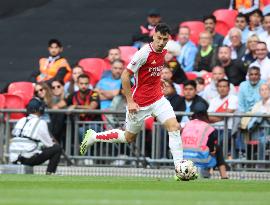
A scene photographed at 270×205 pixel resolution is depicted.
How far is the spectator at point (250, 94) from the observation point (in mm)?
22359

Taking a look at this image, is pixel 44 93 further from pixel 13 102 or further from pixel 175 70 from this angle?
pixel 175 70

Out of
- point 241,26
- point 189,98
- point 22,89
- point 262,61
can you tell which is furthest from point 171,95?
point 22,89

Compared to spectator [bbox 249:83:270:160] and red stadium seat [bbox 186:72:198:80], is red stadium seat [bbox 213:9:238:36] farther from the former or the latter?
spectator [bbox 249:83:270:160]

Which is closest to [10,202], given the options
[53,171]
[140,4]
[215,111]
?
[53,171]

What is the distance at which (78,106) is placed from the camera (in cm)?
2319

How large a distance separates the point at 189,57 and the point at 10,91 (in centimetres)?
374

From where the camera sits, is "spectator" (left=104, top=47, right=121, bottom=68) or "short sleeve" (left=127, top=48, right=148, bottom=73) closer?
"short sleeve" (left=127, top=48, right=148, bottom=73)

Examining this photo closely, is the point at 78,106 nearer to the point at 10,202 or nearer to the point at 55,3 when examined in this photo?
the point at 55,3

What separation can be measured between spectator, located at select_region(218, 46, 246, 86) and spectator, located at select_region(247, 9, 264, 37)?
1.12 m

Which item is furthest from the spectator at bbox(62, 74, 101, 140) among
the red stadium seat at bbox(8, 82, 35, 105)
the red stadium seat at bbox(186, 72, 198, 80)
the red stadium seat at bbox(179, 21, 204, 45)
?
the red stadium seat at bbox(179, 21, 204, 45)

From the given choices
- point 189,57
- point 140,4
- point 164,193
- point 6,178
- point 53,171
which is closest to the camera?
point 164,193

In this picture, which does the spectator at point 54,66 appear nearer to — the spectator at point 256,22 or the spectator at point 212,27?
the spectator at point 212,27

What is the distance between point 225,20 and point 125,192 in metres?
12.1

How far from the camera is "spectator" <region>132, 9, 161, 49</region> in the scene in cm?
2677
